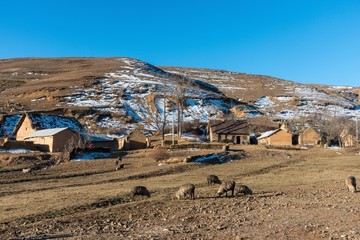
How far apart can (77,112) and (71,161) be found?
2354 inches

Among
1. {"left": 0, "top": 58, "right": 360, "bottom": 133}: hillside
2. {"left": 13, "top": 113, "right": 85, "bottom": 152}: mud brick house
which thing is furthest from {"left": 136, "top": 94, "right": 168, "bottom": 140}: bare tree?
{"left": 13, "top": 113, "right": 85, "bottom": 152}: mud brick house

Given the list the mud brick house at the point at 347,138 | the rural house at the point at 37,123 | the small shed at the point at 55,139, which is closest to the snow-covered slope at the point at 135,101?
the rural house at the point at 37,123

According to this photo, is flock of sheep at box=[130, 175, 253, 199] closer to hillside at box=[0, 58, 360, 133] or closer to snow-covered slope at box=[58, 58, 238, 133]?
hillside at box=[0, 58, 360, 133]

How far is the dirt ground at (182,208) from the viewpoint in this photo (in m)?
14.5

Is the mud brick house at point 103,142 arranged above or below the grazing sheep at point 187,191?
above

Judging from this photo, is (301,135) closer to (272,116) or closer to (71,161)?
(272,116)

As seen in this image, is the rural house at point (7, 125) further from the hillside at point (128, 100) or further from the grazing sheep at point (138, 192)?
the grazing sheep at point (138, 192)

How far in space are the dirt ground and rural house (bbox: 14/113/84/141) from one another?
2886 centimetres

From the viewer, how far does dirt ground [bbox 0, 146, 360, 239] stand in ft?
47.5

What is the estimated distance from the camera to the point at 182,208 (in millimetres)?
19516

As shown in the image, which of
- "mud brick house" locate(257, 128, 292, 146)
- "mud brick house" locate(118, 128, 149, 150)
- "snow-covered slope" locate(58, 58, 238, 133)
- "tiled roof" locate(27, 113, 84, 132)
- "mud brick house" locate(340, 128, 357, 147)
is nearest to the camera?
"mud brick house" locate(118, 128, 149, 150)

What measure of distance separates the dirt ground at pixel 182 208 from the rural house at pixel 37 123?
2886cm

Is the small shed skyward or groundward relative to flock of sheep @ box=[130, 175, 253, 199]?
skyward

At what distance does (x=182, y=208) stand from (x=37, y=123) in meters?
53.0
